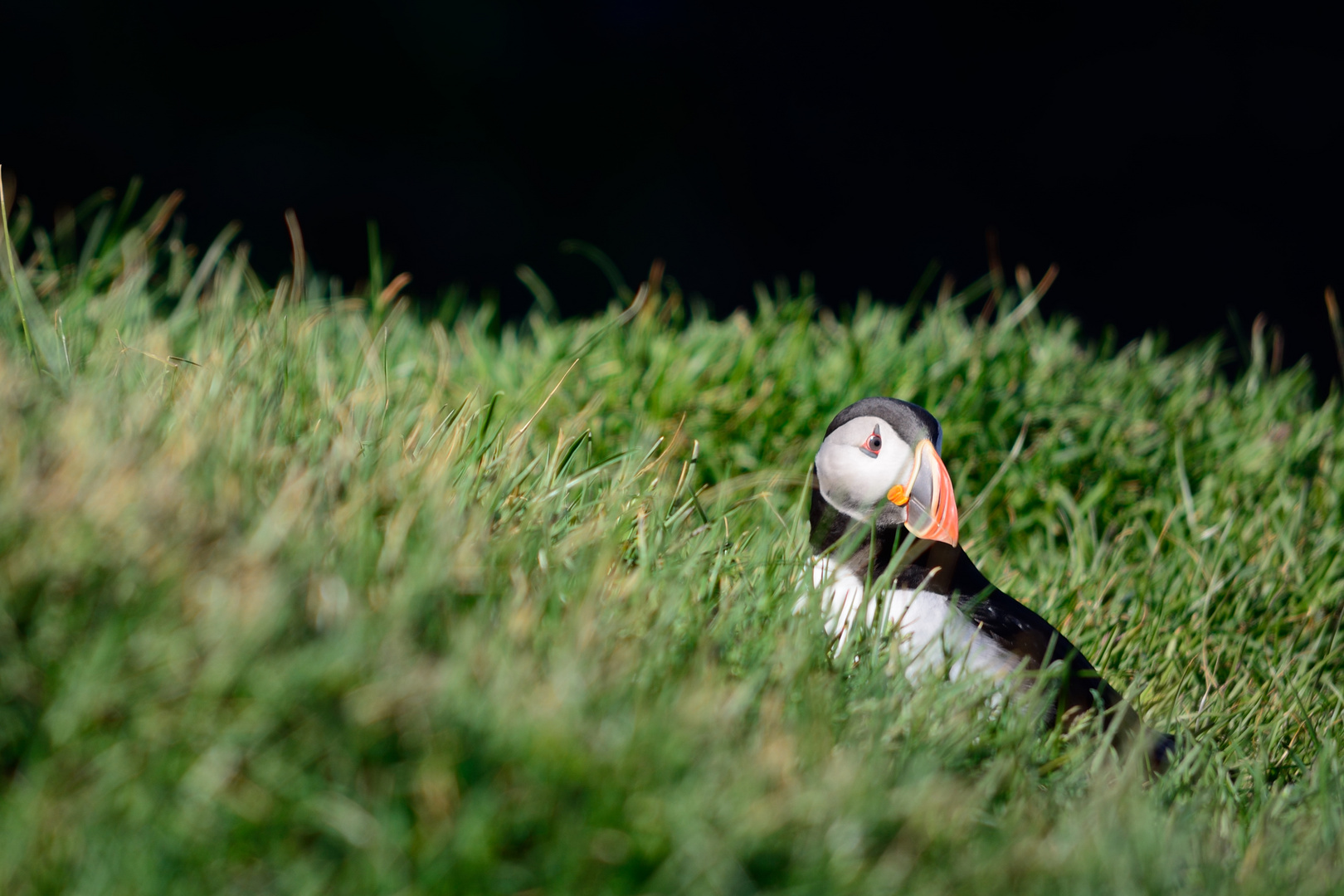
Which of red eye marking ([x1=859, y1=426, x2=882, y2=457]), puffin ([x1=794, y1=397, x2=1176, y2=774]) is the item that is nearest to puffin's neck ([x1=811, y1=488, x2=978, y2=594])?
puffin ([x1=794, y1=397, x2=1176, y2=774])

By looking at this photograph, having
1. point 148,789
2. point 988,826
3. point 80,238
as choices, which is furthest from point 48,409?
point 80,238

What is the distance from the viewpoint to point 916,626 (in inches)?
80.6

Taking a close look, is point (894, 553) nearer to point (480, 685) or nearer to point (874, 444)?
point (874, 444)

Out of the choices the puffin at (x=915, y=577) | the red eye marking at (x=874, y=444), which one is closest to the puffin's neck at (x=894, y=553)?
the puffin at (x=915, y=577)

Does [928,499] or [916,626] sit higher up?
[928,499]

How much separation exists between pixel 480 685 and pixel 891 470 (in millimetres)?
1246

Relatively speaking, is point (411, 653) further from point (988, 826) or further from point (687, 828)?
point (988, 826)

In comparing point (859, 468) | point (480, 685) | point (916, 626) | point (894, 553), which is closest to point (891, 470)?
point (859, 468)

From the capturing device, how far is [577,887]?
3.90 ft

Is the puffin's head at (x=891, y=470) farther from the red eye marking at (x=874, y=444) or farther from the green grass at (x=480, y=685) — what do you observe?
the green grass at (x=480, y=685)

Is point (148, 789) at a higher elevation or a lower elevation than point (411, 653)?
lower

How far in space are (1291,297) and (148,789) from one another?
761 centimetres

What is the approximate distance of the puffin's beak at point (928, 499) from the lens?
2.22 meters

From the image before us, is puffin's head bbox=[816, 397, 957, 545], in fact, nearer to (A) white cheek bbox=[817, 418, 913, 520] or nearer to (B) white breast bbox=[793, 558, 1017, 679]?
(A) white cheek bbox=[817, 418, 913, 520]
